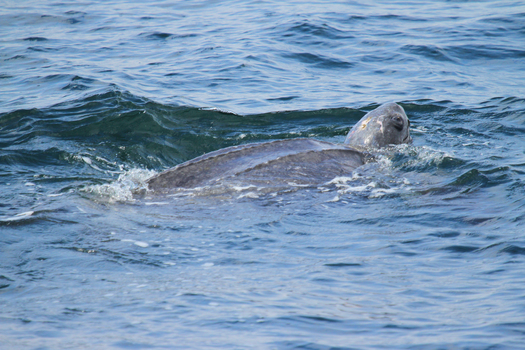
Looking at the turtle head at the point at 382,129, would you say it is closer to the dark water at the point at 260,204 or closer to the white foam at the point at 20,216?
the dark water at the point at 260,204

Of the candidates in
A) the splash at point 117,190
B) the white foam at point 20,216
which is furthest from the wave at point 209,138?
the white foam at point 20,216

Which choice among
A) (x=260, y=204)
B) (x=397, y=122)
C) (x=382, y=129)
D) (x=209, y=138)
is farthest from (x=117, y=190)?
(x=397, y=122)

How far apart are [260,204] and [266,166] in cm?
60

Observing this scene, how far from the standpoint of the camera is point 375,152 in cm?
709

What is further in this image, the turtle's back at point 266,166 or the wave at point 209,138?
the wave at point 209,138

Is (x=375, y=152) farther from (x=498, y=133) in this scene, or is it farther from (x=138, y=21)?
(x=138, y=21)

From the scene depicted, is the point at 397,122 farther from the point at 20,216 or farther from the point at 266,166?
the point at 20,216

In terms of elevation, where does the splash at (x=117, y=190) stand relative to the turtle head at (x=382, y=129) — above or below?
below

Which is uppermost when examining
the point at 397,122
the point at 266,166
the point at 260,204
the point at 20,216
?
the point at 397,122

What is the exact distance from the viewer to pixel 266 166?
5.99m

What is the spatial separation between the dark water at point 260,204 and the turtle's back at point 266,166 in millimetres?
184

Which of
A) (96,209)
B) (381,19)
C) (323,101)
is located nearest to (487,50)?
(381,19)

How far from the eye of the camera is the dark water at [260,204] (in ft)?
11.2

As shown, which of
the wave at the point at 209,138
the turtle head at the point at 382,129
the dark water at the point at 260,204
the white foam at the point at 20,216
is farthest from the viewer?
the turtle head at the point at 382,129
